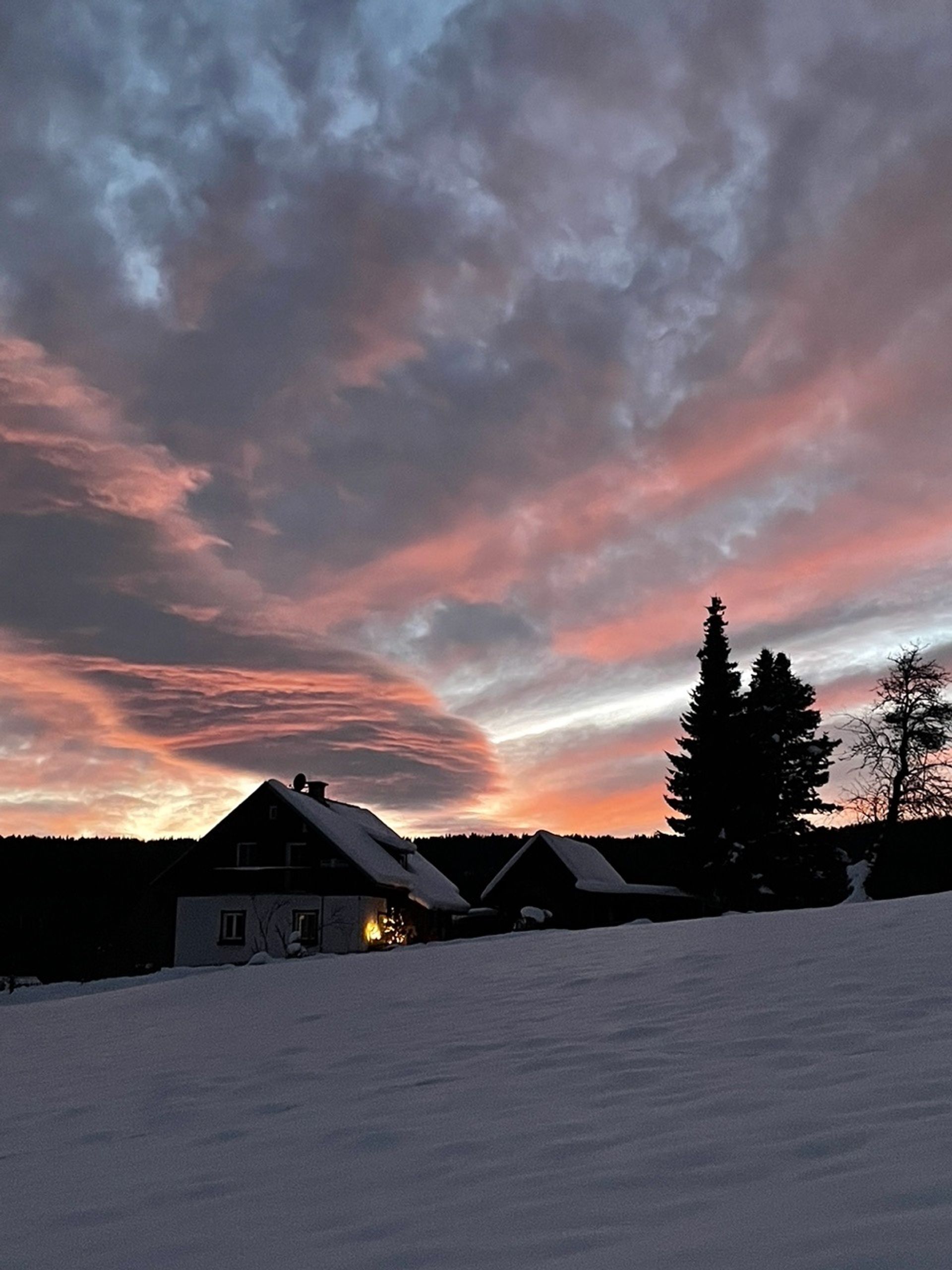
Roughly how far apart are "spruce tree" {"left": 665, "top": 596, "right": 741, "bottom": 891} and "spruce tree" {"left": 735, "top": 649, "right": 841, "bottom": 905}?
1.73 ft

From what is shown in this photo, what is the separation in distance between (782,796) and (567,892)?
926 cm

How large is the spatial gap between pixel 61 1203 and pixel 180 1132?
132 centimetres

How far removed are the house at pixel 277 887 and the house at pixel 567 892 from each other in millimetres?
4788

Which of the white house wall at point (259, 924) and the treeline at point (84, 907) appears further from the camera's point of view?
the treeline at point (84, 907)

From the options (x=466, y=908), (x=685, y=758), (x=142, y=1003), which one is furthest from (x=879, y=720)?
(x=142, y=1003)

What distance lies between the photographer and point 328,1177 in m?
5.40

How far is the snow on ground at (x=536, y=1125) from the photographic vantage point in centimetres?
399

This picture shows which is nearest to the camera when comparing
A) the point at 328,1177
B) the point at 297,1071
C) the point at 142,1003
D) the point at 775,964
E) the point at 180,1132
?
the point at 328,1177

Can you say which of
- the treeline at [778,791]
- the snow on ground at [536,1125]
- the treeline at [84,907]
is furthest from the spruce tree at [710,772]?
the snow on ground at [536,1125]

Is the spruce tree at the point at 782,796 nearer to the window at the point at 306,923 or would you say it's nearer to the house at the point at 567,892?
the house at the point at 567,892

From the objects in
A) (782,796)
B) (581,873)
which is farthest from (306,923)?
(782,796)

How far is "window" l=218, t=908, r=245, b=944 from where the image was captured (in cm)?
4100

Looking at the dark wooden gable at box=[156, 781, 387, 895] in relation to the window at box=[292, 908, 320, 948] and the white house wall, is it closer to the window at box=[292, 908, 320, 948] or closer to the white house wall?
the white house wall

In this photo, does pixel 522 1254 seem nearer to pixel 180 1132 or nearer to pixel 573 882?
pixel 180 1132
